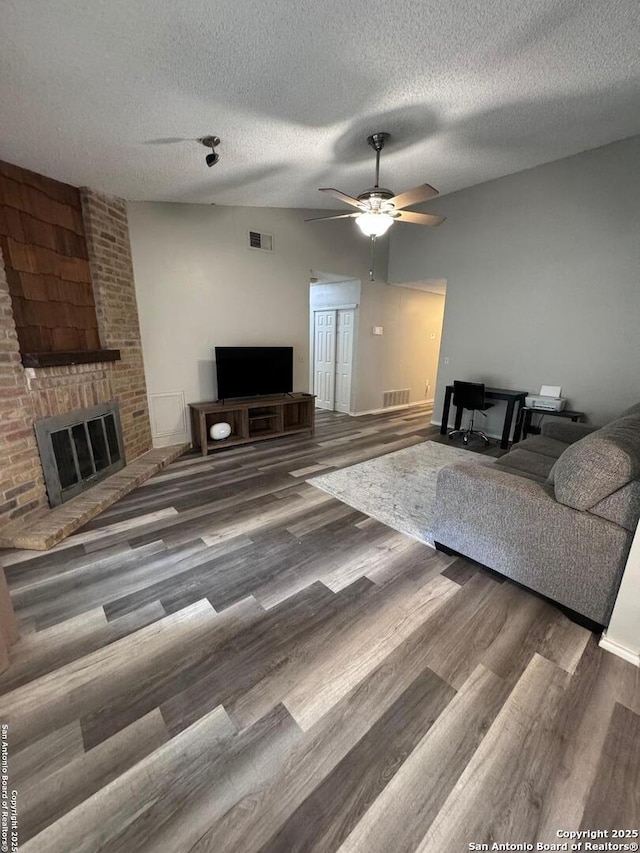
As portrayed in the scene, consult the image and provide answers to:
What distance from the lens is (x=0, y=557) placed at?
217cm

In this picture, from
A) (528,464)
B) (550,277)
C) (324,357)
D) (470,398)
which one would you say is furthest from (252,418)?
(550,277)

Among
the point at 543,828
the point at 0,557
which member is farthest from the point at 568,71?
the point at 0,557

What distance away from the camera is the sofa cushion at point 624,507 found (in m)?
1.51

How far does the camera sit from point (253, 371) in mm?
4426

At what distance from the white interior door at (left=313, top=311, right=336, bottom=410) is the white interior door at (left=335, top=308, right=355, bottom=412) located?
0.30 ft

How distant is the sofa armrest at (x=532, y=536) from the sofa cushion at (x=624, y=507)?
0.03 meters

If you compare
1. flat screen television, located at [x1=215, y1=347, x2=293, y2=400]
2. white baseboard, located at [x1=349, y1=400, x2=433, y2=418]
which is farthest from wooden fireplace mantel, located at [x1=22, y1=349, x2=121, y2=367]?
white baseboard, located at [x1=349, y1=400, x2=433, y2=418]

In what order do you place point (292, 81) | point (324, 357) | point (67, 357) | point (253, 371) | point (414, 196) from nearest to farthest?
point (292, 81) → point (414, 196) → point (67, 357) → point (253, 371) → point (324, 357)

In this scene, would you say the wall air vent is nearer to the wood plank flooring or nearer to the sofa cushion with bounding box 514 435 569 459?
the sofa cushion with bounding box 514 435 569 459

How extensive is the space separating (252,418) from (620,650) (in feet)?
12.6

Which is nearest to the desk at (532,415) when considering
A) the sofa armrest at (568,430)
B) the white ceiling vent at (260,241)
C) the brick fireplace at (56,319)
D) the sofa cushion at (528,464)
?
the sofa armrest at (568,430)

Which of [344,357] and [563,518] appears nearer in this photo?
[563,518]

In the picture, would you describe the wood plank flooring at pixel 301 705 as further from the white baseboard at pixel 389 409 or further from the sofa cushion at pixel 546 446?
the white baseboard at pixel 389 409

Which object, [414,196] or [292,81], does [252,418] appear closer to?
[414,196]
